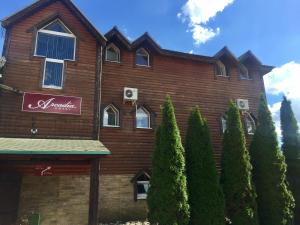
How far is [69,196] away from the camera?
12227 millimetres

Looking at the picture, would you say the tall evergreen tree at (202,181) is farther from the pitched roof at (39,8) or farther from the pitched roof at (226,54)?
the pitched roof at (226,54)

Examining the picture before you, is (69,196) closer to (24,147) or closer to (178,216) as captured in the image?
(24,147)

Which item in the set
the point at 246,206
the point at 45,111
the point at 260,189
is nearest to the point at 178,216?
the point at 246,206

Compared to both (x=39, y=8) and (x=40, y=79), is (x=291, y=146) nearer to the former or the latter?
(x=40, y=79)

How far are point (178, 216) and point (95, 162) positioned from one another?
3813 mm

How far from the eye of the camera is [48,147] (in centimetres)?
964

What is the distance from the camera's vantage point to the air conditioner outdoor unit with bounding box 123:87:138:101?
14.5m

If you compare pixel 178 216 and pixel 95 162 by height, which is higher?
pixel 95 162

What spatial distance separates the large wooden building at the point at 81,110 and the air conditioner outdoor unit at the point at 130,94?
0.18 feet

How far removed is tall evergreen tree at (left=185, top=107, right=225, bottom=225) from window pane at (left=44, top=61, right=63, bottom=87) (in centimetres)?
651

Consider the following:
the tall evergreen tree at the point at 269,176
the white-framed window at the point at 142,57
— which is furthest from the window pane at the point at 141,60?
the tall evergreen tree at the point at 269,176

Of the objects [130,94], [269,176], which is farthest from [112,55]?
[269,176]

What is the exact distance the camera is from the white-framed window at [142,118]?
14953mm

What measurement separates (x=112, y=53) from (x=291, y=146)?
11.1m
